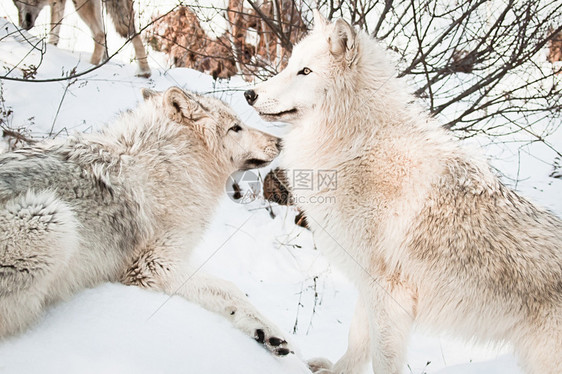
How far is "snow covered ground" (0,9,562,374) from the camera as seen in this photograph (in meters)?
2.17

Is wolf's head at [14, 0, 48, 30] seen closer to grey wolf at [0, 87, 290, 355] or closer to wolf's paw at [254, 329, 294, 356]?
grey wolf at [0, 87, 290, 355]

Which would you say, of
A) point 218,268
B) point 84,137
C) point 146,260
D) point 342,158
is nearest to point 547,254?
point 342,158

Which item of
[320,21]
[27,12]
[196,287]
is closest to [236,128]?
[320,21]

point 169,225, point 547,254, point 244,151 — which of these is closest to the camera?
point 547,254

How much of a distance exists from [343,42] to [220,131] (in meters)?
1.16

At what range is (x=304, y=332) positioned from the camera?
4.43 metres

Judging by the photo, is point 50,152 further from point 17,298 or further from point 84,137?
point 17,298

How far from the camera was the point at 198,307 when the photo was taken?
8.89ft

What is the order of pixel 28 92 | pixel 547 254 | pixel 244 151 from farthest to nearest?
1. pixel 28 92
2. pixel 244 151
3. pixel 547 254

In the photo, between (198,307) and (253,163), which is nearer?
(198,307)

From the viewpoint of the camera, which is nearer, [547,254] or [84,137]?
[547,254]

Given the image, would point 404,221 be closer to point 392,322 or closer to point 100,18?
point 392,322

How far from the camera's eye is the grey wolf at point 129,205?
2.30 meters

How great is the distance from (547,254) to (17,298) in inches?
112
